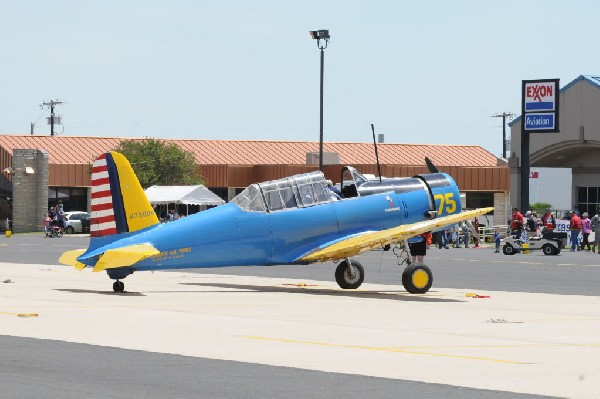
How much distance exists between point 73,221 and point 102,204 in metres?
60.7

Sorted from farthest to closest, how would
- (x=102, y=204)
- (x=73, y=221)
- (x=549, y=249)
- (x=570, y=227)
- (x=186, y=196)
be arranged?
(x=73, y=221), (x=186, y=196), (x=570, y=227), (x=549, y=249), (x=102, y=204)

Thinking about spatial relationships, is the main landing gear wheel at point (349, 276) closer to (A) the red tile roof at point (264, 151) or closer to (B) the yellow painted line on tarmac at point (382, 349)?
(B) the yellow painted line on tarmac at point (382, 349)

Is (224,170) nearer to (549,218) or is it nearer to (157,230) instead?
(549,218)

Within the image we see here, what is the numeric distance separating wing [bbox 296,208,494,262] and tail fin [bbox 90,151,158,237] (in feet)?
10.7

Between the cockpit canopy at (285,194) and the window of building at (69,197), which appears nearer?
the cockpit canopy at (285,194)

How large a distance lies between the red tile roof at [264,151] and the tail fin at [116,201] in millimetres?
70593

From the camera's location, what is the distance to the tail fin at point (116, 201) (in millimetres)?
24062

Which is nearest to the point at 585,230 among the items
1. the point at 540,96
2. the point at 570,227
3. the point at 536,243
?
the point at 570,227

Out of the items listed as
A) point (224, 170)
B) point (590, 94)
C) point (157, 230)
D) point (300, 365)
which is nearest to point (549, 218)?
point (590, 94)

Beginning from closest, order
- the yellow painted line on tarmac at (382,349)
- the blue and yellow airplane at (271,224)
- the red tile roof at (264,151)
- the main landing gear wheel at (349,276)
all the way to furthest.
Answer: the yellow painted line on tarmac at (382,349), the blue and yellow airplane at (271,224), the main landing gear wheel at (349,276), the red tile roof at (264,151)

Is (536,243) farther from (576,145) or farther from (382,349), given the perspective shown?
(382,349)

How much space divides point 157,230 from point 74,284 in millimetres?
4310

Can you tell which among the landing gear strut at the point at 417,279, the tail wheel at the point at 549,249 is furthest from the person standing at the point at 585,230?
the landing gear strut at the point at 417,279

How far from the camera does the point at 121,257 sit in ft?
75.5
